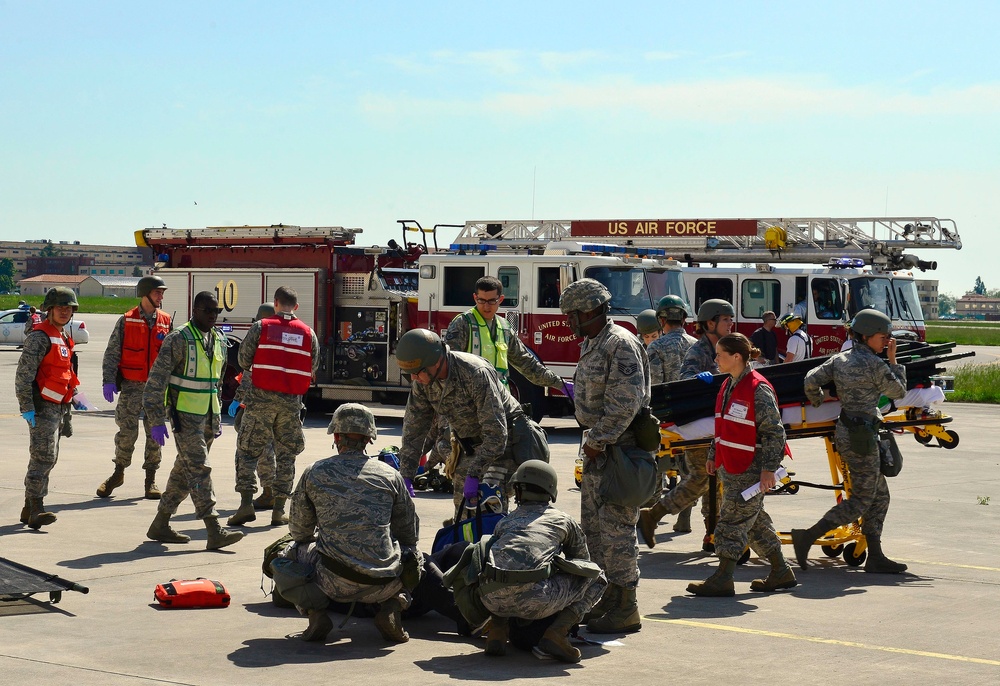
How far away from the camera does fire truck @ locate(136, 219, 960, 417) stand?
59.2 ft

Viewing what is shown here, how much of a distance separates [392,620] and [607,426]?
5.28 feet

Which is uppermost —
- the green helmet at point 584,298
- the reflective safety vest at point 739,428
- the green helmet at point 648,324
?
the green helmet at point 584,298

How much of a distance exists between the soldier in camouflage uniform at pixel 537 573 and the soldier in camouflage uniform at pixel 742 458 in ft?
5.73

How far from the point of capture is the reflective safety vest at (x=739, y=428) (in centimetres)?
816

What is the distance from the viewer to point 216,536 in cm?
930

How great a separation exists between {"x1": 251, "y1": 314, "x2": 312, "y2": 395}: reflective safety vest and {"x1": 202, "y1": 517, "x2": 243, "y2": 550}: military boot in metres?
1.50

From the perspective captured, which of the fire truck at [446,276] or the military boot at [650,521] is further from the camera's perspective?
the fire truck at [446,276]

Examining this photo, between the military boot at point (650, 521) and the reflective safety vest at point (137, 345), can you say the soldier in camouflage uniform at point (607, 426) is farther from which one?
the reflective safety vest at point (137, 345)

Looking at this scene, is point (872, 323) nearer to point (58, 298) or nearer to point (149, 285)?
point (58, 298)

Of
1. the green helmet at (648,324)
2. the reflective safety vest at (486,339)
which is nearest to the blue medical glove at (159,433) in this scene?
the reflective safety vest at (486,339)

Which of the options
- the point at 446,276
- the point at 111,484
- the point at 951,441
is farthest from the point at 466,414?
the point at 446,276

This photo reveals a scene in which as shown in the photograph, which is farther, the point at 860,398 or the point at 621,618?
the point at 860,398

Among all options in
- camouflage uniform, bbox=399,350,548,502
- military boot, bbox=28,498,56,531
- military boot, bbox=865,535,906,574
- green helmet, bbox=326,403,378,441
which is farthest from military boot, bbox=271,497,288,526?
military boot, bbox=865,535,906,574

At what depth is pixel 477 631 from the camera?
6.86 m
